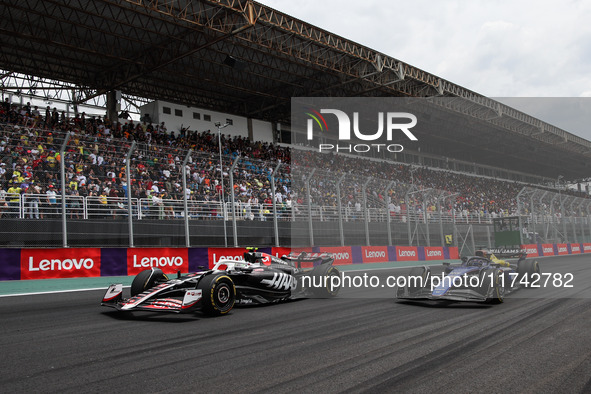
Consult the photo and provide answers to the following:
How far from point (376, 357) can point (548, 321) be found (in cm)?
325

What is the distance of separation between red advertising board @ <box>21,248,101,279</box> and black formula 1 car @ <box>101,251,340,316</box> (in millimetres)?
3661

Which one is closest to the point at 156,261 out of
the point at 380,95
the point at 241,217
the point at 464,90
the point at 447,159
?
the point at 241,217

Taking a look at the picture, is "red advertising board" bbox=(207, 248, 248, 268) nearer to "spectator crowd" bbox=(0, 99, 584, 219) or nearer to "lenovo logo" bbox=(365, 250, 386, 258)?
"spectator crowd" bbox=(0, 99, 584, 219)

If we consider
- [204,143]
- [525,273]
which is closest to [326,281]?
[525,273]

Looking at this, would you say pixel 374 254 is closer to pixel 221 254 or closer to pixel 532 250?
pixel 221 254

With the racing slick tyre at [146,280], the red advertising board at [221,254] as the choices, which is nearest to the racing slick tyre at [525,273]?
the red advertising board at [221,254]

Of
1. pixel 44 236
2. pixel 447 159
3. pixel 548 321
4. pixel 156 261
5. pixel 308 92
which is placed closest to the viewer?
pixel 548 321

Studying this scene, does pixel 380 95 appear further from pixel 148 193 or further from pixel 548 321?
pixel 548 321

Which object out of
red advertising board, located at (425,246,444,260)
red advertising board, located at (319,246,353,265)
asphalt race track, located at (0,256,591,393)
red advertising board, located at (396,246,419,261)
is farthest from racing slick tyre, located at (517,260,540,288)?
red advertising board, located at (425,246,444,260)

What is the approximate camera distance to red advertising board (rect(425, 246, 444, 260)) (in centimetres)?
1964

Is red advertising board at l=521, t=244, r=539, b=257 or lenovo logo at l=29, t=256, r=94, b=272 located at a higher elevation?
lenovo logo at l=29, t=256, r=94, b=272

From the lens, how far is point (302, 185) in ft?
52.9

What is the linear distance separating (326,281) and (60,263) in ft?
19.2

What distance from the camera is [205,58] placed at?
24297mm
